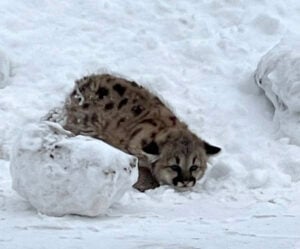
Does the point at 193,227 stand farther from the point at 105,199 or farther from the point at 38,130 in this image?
the point at 38,130

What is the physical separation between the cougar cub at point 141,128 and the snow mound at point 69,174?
1403 millimetres

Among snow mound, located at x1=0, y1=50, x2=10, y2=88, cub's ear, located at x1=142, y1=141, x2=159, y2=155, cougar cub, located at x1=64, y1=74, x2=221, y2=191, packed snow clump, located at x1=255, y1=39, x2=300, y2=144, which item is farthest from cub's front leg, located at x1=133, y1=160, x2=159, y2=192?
snow mound, located at x1=0, y1=50, x2=10, y2=88

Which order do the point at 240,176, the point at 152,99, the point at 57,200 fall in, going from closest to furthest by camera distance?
the point at 57,200 < the point at 240,176 < the point at 152,99

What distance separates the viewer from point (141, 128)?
10938 mm

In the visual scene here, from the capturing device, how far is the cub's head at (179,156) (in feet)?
33.9

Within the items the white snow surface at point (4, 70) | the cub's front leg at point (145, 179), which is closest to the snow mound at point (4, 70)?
the white snow surface at point (4, 70)

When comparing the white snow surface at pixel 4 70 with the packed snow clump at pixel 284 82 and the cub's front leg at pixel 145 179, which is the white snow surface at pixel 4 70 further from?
the packed snow clump at pixel 284 82

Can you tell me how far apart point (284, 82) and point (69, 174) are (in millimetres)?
3823

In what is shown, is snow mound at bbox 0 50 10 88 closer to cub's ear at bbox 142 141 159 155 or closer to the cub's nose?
cub's ear at bbox 142 141 159 155

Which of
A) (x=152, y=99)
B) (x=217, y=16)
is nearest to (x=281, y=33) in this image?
(x=217, y=16)

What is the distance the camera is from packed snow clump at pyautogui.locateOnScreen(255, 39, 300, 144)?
446 inches

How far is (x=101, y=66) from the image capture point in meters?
12.7

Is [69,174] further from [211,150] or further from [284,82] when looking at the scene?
[284,82]

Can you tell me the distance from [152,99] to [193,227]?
2945 mm
